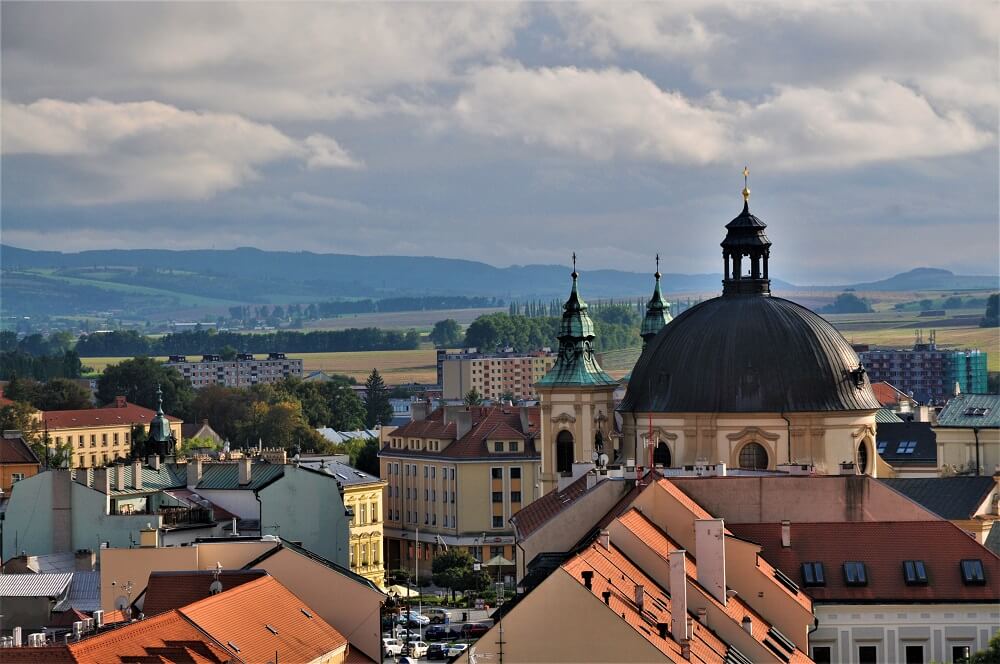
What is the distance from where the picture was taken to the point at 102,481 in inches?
4257

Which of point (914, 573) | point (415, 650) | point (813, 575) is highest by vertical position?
point (914, 573)

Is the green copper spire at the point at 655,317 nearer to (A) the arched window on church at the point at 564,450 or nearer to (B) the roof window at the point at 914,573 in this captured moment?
(A) the arched window on church at the point at 564,450

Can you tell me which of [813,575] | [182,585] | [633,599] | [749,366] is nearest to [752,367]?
[749,366]

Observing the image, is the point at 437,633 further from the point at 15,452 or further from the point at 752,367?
the point at 15,452

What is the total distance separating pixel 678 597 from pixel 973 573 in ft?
54.0

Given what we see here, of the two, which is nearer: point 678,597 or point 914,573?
point 678,597

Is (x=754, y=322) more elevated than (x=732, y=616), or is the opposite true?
(x=754, y=322)

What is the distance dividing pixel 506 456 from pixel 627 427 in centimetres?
5745

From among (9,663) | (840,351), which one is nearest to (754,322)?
(840,351)

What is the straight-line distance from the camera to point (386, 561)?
157 meters

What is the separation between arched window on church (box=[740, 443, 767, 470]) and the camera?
339 ft

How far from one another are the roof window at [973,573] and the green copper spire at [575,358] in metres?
45.0

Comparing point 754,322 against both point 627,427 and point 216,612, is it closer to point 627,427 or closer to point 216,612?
point 627,427

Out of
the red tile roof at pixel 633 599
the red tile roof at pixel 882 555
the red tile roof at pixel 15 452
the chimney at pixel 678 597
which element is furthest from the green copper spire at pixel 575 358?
the red tile roof at pixel 15 452
